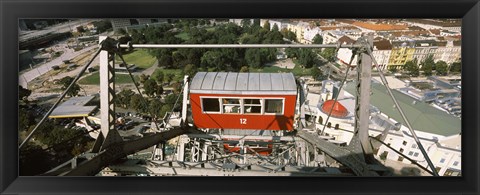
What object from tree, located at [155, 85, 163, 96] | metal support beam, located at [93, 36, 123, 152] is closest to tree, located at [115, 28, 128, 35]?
metal support beam, located at [93, 36, 123, 152]

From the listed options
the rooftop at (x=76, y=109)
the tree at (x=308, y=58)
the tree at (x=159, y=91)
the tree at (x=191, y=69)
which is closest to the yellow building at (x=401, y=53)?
the tree at (x=308, y=58)

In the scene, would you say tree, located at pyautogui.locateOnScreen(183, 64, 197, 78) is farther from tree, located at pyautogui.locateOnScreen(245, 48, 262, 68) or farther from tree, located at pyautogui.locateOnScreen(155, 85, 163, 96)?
tree, located at pyautogui.locateOnScreen(245, 48, 262, 68)

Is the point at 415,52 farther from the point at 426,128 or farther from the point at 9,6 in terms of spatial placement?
the point at 9,6

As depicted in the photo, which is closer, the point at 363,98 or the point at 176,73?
the point at 363,98

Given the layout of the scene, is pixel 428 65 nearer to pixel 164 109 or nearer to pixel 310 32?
pixel 310 32

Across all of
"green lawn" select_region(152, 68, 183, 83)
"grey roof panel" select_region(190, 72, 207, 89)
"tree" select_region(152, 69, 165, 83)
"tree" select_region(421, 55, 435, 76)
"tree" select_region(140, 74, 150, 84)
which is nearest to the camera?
"grey roof panel" select_region(190, 72, 207, 89)

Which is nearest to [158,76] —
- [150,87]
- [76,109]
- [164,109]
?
[150,87]
